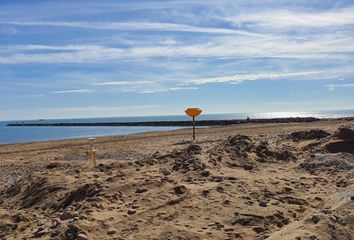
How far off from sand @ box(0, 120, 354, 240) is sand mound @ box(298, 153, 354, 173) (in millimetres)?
25

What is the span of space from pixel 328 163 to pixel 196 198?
18.6ft

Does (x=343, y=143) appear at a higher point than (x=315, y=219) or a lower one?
higher

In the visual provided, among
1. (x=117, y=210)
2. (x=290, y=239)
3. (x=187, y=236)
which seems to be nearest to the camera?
(x=290, y=239)

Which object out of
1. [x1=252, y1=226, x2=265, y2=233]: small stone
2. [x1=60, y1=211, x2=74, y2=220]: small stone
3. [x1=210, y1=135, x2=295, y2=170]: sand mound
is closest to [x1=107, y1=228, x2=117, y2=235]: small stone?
[x1=60, y1=211, x2=74, y2=220]: small stone

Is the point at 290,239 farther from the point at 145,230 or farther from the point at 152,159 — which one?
the point at 152,159

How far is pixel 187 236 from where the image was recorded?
262 inches

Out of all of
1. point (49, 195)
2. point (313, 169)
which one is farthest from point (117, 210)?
point (313, 169)

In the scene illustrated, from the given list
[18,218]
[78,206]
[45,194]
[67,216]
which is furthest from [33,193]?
[67,216]

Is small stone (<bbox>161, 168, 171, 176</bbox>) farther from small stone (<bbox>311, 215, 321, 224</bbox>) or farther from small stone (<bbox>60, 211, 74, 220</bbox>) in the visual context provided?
small stone (<bbox>311, 215, 321, 224</bbox>)

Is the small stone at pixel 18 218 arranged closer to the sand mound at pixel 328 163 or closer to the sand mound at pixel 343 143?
the sand mound at pixel 328 163

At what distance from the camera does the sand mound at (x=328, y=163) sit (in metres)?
12.3

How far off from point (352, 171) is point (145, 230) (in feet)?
22.5

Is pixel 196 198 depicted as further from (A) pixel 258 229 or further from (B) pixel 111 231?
(B) pixel 111 231

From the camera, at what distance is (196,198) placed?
27.4 feet
